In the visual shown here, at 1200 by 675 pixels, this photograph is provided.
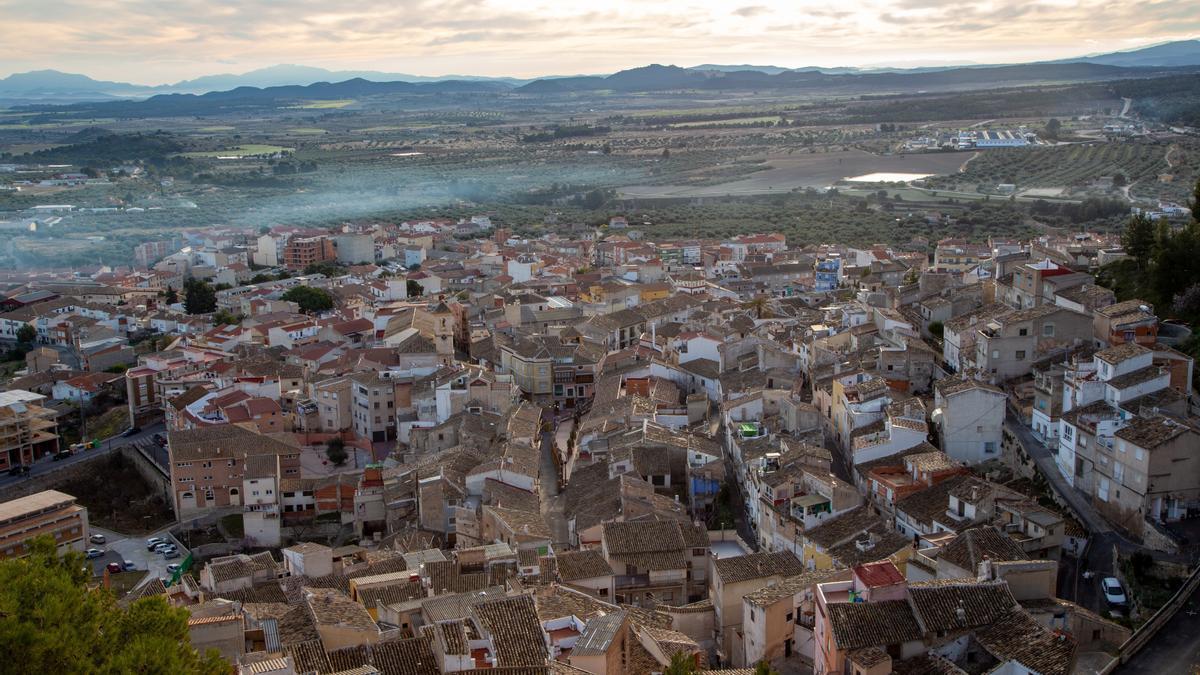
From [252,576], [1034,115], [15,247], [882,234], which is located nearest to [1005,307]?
[252,576]

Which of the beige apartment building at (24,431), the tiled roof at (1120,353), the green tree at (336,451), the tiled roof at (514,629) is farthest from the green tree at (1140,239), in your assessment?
the beige apartment building at (24,431)

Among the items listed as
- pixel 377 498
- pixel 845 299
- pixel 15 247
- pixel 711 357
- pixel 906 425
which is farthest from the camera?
pixel 15 247

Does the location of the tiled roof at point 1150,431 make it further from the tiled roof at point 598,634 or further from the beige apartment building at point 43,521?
the beige apartment building at point 43,521

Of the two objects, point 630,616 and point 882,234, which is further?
point 882,234

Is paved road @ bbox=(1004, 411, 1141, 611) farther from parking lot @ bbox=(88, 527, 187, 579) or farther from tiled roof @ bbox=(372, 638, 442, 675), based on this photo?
parking lot @ bbox=(88, 527, 187, 579)

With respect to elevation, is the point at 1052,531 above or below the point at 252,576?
above

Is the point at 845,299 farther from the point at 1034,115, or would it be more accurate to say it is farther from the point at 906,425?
the point at 1034,115

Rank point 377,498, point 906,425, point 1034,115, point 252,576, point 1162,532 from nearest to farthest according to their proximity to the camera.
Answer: point 1162,532
point 252,576
point 906,425
point 377,498
point 1034,115

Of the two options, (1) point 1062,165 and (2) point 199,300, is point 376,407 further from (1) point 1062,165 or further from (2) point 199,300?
(1) point 1062,165
